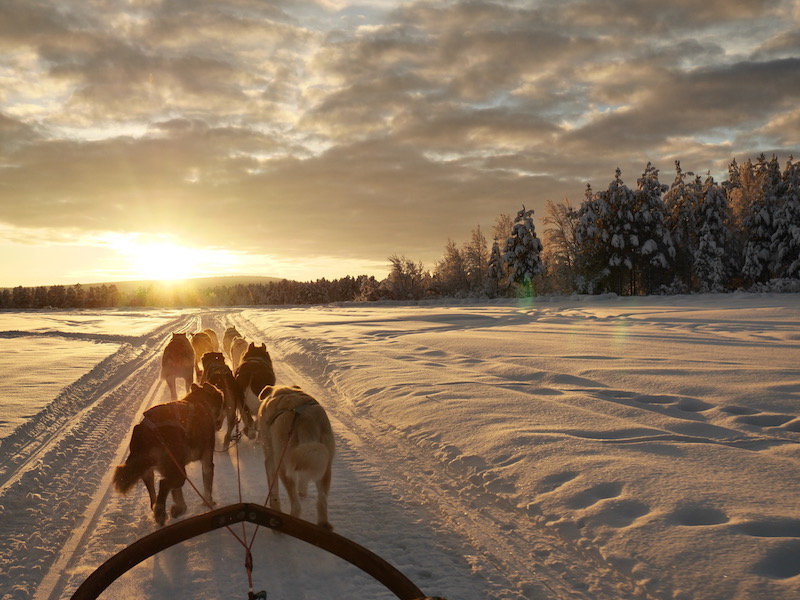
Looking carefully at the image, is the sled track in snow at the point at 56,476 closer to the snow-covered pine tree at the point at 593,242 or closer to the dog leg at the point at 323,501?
the dog leg at the point at 323,501

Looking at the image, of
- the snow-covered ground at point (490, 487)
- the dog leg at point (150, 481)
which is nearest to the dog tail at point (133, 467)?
the dog leg at point (150, 481)

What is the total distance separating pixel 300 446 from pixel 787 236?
170 ft

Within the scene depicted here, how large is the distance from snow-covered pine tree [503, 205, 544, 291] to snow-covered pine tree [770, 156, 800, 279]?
1942cm

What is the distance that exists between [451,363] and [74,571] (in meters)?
9.62

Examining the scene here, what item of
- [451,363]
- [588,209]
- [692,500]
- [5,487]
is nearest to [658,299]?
[588,209]

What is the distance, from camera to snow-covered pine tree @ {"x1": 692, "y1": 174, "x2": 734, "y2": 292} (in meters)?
47.1

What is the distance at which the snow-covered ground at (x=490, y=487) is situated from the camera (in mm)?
3451

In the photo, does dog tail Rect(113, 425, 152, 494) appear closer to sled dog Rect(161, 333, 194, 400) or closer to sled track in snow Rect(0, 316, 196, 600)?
sled track in snow Rect(0, 316, 196, 600)

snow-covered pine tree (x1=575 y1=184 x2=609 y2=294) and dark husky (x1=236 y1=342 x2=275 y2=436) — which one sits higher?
snow-covered pine tree (x1=575 y1=184 x2=609 y2=294)

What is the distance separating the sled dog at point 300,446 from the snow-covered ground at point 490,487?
379 mm

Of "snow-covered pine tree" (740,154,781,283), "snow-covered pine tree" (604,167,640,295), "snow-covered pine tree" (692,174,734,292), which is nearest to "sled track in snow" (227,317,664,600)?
"snow-covered pine tree" (604,167,640,295)

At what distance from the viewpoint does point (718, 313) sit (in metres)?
21.4

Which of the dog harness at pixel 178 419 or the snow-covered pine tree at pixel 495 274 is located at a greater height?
the snow-covered pine tree at pixel 495 274

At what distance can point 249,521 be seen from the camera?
1589 millimetres
